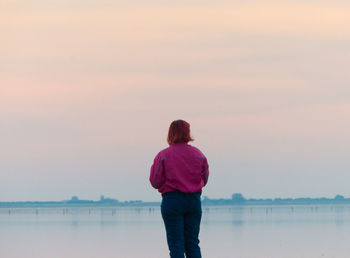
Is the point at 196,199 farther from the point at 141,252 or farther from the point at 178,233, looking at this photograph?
the point at 141,252

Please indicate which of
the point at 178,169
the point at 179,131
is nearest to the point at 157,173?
the point at 178,169

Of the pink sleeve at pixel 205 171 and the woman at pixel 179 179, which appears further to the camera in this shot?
the pink sleeve at pixel 205 171

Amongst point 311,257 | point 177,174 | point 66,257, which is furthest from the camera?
point 66,257

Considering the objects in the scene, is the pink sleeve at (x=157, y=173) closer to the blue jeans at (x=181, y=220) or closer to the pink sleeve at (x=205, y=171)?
the blue jeans at (x=181, y=220)

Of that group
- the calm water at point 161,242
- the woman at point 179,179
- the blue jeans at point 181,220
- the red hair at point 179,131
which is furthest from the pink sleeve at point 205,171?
the calm water at point 161,242

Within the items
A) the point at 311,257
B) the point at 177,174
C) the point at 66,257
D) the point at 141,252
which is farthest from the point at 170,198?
the point at 141,252

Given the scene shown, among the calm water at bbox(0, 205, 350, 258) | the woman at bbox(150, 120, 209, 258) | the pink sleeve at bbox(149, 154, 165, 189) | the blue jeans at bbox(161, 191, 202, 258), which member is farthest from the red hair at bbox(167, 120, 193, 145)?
the calm water at bbox(0, 205, 350, 258)

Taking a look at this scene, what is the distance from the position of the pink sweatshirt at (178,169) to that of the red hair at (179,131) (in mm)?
55

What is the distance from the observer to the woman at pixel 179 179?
8.86 meters

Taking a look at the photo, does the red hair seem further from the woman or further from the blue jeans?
the blue jeans

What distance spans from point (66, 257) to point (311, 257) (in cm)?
738

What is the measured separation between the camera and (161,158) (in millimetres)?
8867

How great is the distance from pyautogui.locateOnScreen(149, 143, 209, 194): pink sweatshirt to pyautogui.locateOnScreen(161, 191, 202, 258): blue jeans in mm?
78

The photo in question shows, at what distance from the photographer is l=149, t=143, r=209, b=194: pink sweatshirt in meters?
8.85
